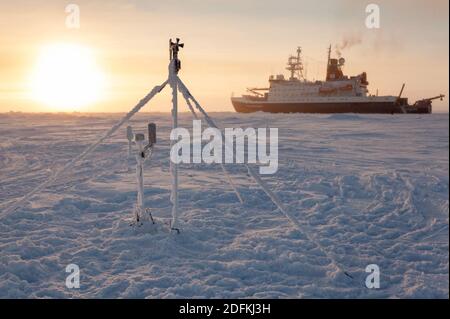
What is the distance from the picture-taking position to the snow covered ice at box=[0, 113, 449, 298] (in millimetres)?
4926

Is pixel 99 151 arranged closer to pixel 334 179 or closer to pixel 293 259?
pixel 334 179

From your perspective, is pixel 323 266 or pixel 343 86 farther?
pixel 343 86

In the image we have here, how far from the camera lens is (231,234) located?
6.62 meters

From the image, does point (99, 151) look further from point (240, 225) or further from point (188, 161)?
point (240, 225)

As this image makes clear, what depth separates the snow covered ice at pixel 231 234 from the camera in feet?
16.2

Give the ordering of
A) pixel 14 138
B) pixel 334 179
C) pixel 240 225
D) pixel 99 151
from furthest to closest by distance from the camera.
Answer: pixel 14 138
pixel 99 151
pixel 334 179
pixel 240 225

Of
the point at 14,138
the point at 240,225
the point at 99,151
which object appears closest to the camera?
the point at 240,225

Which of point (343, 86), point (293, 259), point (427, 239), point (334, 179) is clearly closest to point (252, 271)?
point (293, 259)

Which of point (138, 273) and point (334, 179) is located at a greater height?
point (334, 179)

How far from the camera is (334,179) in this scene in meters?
10.2
